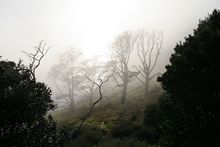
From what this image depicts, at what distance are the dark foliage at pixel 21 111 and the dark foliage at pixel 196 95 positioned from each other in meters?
4.41

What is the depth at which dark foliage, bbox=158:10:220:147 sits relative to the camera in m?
7.06

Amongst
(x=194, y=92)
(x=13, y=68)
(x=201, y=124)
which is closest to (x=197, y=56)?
→ (x=194, y=92)

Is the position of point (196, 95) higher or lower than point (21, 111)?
higher

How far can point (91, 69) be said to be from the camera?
148 ft

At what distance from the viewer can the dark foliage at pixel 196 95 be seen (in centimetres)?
706

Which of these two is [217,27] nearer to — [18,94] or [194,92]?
[194,92]

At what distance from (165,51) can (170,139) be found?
66421 mm

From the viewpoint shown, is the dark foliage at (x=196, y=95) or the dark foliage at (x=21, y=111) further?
the dark foliage at (x=21, y=111)

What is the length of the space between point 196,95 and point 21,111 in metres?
5.61

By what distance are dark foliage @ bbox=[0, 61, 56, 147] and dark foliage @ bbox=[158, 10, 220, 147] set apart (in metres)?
4.41

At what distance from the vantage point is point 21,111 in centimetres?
754

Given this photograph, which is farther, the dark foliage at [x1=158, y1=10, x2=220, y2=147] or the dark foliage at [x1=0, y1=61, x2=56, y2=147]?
the dark foliage at [x1=0, y1=61, x2=56, y2=147]

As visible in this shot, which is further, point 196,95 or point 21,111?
point 21,111

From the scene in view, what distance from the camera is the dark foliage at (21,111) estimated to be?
731 cm
